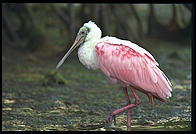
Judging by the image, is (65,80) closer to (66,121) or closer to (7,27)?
(66,121)

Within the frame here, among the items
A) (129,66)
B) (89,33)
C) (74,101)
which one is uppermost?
(89,33)

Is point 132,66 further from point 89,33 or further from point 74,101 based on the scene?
point 74,101

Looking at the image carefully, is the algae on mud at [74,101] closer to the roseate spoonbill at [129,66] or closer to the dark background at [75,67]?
the dark background at [75,67]

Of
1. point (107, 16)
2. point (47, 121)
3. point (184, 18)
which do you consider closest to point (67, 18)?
point (107, 16)

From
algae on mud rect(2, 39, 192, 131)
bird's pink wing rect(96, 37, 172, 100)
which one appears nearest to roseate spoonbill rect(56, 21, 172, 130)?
bird's pink wing rect(96, 37, 172, 100)

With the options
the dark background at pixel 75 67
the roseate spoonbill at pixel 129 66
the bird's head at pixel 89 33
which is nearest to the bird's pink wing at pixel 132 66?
the roseate spoonbill at pixel 129 66

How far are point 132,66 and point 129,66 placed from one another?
3 cm

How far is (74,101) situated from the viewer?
738 cm

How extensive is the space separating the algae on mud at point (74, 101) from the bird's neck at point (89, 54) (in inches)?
27.7

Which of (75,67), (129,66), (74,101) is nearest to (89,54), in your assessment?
(129,66)

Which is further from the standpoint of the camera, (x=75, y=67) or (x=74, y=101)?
(x=75, y=67)

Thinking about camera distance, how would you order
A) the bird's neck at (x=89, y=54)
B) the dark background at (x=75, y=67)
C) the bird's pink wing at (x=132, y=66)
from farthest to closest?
the dark background at (x=75, y=67) < the bird's neck at (x=89, y=54) < the bird's pink wing at (x=132, y=66)

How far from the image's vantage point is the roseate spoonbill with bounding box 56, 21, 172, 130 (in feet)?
18.4

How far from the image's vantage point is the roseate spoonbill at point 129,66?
5602mm
